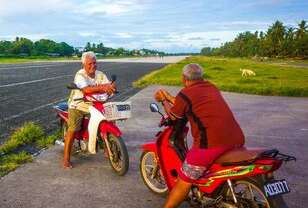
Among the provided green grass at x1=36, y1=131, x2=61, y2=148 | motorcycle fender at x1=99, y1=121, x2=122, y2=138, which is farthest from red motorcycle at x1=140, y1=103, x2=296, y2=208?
green grass at x1=36, y1=131, x2=61, y2=148

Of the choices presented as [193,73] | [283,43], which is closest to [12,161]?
[193,73]

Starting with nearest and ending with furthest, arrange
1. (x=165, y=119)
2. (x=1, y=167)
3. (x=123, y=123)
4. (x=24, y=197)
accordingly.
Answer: (x=165, y=119) → (x=24, y=197) → (x=1, y=167) → (x=123, y=123)

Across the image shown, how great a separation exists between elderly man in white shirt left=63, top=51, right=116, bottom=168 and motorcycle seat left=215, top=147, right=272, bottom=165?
9.94 ft

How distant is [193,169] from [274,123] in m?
7.62

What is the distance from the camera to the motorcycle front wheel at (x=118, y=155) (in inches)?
253

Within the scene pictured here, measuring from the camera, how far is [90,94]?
690 centimetres

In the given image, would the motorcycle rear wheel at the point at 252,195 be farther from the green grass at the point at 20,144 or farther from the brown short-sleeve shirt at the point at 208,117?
the green grass at the point at 20,144

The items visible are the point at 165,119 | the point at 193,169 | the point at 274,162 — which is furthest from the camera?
the point at 165,119

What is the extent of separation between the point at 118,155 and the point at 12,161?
1.82m

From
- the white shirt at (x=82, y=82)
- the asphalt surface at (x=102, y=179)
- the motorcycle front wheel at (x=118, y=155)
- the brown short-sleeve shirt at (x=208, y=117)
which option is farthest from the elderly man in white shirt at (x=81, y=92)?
the brown short-sleeve shirt at (x=208, y=117)

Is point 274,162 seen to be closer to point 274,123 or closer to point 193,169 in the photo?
point 193,169

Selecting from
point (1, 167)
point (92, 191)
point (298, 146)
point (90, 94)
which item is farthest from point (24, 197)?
point (298, 146)

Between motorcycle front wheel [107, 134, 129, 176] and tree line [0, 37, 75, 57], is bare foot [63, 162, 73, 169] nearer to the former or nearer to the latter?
motorcycle front wheel [107, 134, 129, 176]

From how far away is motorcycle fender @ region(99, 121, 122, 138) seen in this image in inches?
258
